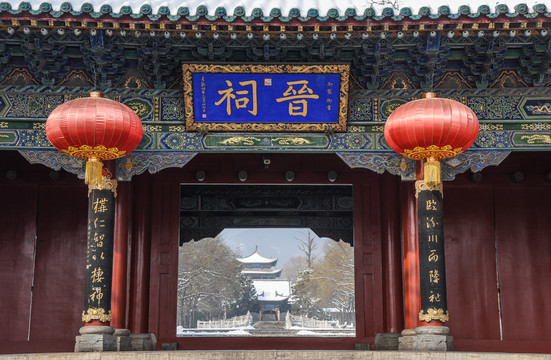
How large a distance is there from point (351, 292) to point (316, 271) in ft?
1.71

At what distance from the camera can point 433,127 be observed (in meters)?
6.69

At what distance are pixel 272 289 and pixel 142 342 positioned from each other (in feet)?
5.54

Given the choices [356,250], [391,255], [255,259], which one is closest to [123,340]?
[255,259]

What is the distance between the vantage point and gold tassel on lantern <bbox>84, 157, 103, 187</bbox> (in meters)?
6.88

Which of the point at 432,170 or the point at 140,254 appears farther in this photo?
the point at 140,254

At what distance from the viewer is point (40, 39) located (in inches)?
279

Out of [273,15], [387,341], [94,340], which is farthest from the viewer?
[387,341]

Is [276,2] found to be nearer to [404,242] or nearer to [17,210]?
[404,242]

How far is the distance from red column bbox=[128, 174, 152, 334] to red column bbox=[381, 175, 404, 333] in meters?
2.92

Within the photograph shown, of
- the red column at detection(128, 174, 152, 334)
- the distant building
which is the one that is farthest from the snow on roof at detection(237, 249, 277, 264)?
the red column at detection(128, 174, 152, 334)

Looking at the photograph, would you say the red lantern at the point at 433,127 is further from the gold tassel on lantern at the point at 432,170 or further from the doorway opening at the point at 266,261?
the doorway opening at the point at 266,261

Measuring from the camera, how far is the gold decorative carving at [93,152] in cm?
678

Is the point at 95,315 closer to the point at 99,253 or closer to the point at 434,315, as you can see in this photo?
the point at 99,253

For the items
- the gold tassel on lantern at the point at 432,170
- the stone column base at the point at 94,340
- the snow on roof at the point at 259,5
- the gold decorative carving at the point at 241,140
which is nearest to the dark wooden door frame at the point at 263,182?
the gold decorative carving at the point at 241,140
